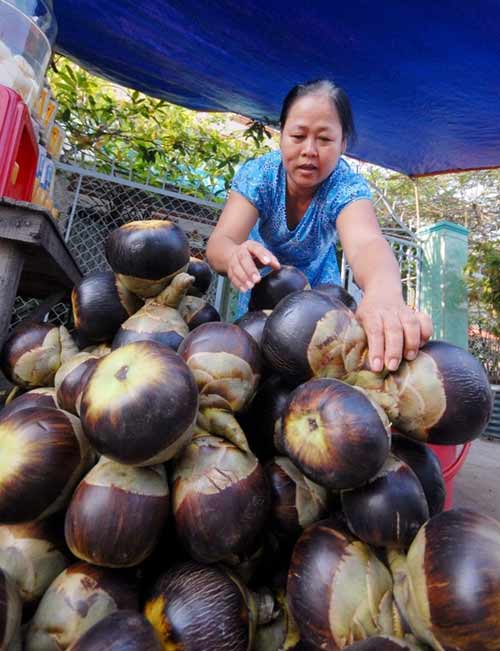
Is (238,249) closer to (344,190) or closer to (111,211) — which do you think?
(344,190)

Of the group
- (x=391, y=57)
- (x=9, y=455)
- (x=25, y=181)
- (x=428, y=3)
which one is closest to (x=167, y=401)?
(x=9, y=455)

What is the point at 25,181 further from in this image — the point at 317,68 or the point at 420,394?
the point at 317,68

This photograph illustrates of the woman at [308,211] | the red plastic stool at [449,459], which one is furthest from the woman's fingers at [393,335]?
the red plastic stool at [449,459]

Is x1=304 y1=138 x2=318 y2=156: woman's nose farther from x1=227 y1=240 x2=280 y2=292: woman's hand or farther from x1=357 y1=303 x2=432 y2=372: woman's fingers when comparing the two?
x1=357 y1=303 x2=432 y2=372: woman's fingers

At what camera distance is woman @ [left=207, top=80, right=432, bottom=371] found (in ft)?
4.02

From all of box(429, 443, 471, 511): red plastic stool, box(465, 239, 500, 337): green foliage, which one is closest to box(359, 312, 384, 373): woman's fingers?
box(429, 443, 471, 511): red plastic stool

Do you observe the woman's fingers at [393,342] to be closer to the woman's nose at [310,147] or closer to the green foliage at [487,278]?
the woman's nose at [310,147]

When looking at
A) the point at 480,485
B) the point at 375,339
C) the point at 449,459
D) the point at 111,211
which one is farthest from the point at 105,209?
the point at 480,485

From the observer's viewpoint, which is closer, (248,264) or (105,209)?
(248,264)

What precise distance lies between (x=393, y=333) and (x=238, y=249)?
578 mm

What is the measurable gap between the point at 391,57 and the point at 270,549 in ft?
8.55

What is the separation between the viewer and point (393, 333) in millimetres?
775

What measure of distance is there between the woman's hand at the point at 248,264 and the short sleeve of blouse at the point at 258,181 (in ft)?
2.34

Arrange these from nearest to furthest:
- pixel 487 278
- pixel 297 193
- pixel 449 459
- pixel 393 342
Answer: pixel 393 342
pixel 449 459
pixel 297 193
pixel 487 278
